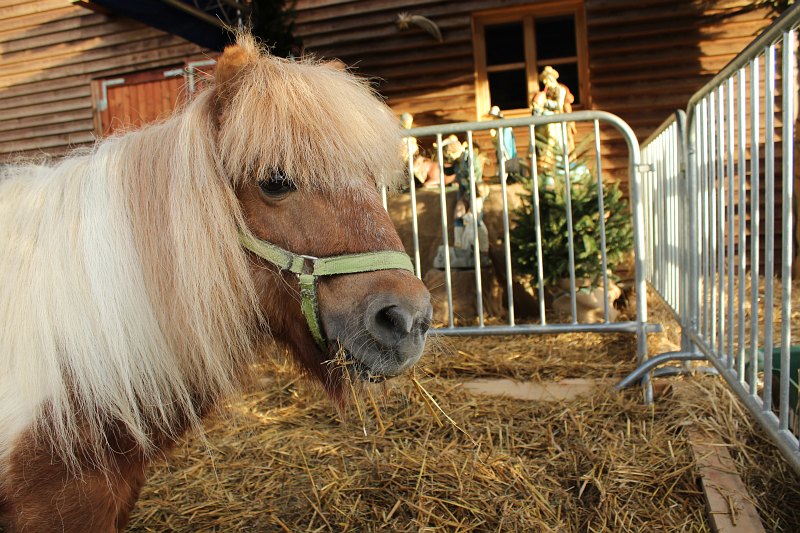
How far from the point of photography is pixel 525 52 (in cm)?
733

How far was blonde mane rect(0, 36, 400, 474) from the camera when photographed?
1.39 metres

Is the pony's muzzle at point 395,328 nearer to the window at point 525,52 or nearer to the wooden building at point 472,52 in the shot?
the wooden building at point 472,52

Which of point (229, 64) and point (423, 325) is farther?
point (229, 64)

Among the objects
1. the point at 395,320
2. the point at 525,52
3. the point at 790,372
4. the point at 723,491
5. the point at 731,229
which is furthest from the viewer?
the point at 525,52

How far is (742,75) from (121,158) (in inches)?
86.1

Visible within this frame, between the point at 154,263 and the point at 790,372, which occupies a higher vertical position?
the point at 154,263

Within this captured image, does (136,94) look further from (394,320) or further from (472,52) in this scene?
(394,320)

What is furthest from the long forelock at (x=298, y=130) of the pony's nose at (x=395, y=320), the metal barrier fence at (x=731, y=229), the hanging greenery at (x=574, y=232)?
the hanging greenery at (x=574, y=232)

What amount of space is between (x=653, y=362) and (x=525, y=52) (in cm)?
556

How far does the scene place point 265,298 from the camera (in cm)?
153

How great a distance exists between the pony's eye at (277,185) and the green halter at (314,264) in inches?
4.9

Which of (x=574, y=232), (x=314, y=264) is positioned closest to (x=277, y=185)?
(x=314, y=264)

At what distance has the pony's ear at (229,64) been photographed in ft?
4.91

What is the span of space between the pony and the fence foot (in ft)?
6.59
